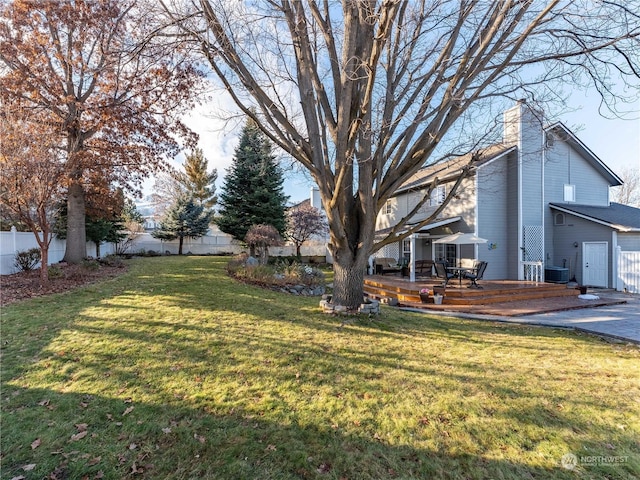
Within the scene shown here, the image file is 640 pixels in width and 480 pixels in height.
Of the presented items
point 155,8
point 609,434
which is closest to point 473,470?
point 609,434

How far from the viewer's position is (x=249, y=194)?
18.9 m

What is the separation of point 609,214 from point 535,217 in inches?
145

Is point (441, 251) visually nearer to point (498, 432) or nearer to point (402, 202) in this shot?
point (402, 202)

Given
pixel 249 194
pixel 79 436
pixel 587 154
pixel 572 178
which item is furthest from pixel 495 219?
pixel 79 436

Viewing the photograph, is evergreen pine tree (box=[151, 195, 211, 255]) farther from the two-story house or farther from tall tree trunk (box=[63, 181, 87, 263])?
the two-story house

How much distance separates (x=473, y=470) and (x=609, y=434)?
5.64ft

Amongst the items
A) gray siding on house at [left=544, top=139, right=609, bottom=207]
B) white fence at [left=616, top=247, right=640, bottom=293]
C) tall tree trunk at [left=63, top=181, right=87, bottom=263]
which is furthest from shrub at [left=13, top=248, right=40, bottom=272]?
white fence at [left=616, top=247, right=640, bottom=293]

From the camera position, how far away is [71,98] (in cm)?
1108

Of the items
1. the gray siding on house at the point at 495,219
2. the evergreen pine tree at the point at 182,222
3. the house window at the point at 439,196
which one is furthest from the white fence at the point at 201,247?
the gray siding on house at the point at 495,219

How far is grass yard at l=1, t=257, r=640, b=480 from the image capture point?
8.30ft

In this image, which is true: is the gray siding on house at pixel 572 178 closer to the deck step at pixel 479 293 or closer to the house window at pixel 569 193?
the house window at pixel 569 193

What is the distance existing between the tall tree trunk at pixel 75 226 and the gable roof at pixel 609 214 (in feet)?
71.9

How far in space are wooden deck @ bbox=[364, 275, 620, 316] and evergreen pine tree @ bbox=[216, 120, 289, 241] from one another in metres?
8.85

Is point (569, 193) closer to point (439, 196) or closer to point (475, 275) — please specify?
point (439, 196)
